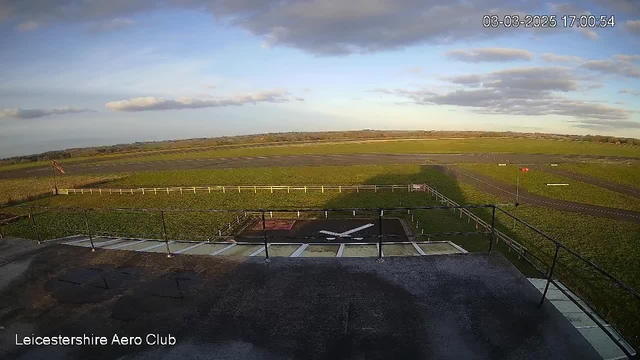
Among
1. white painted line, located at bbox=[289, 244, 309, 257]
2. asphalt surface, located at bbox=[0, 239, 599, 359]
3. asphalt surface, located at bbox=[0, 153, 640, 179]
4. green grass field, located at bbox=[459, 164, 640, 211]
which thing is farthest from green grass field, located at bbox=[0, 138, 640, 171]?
asphalt surface, located at bbox=[0, 239, 599, 359]

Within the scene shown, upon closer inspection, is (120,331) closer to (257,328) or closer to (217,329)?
(217,329)

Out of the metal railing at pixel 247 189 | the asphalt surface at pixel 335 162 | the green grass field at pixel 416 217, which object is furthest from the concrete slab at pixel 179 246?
the asphalt surface at pixel 335 162

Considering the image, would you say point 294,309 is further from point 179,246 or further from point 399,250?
point 399,250

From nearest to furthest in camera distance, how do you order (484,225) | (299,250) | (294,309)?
(294,309) < (299,250) < (484,225)

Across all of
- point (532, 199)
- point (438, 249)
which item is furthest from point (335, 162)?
point (438, 249)

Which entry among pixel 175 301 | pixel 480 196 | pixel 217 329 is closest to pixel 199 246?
pixel 175 301

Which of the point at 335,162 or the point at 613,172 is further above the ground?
the point at 335,162

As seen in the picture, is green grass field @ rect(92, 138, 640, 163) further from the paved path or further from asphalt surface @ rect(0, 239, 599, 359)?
asphalt surface @ rect(0, 239, 599, 359)
